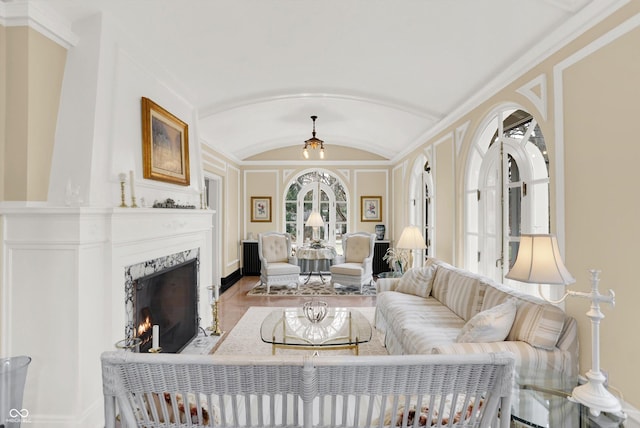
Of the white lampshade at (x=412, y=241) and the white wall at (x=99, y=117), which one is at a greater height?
the white wall at (x=99, y=117)

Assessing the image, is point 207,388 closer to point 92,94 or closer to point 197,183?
point 92,94

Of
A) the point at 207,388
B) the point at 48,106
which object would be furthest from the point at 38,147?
the point at 207,388

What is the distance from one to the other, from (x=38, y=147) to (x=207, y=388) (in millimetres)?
1841

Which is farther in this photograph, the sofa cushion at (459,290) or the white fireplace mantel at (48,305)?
the sofa cushion at (459,290)

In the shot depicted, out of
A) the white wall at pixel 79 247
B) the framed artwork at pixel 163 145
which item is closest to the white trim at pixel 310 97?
the framed artwork at pixel 163 145

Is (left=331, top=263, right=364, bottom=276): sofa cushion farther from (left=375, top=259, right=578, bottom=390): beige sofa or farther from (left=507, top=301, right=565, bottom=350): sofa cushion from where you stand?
(left=507, top=301, right=565, bottom=350): sofa cushion

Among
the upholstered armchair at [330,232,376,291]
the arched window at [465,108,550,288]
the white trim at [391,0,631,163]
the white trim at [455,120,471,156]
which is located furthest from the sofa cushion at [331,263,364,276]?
the white trim at [391,0,631,163]

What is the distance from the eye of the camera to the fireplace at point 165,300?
8.43 feet

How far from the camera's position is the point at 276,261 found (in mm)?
6234

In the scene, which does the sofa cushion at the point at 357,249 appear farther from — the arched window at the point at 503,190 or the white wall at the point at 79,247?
the white wall at the point at 79,247

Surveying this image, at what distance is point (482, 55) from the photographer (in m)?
2.73

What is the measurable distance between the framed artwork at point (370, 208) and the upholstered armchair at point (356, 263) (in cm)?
140

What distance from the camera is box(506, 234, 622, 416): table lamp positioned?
4.45 feet

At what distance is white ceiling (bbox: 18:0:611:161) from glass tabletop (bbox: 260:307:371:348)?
2.38 m
